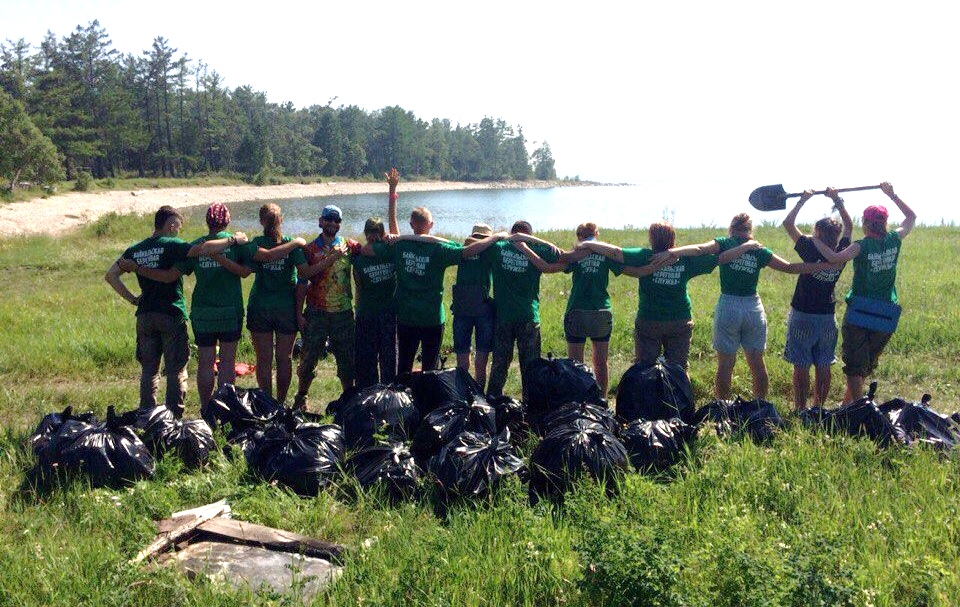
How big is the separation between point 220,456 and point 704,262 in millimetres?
3890

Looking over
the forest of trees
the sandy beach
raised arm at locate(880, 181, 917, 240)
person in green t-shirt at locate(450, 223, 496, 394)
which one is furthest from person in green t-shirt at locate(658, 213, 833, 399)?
the forest of trees

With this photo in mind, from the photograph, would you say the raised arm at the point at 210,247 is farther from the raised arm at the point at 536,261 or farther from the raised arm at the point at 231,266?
the raised arm at the point at 536,261

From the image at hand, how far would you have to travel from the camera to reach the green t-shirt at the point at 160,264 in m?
5.72

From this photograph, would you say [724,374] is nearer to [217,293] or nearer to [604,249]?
[604,249]

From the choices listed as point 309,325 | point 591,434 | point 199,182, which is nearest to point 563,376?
point 591,434

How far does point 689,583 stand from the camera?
3115mm

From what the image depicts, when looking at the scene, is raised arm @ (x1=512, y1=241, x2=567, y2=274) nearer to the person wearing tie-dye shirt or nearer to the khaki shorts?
the person wearing tie-dye shirt

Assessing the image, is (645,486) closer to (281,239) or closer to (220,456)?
(220,456)

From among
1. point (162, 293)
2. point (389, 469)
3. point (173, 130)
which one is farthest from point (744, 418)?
point (173, 130)

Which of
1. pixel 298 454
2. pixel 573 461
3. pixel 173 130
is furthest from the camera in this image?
pixel 173 130

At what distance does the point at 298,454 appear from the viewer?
4566 mm

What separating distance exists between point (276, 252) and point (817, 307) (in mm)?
4350

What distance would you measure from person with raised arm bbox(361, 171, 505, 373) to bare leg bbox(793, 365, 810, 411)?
2.74 meters

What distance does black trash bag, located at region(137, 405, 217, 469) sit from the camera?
4879 mm
